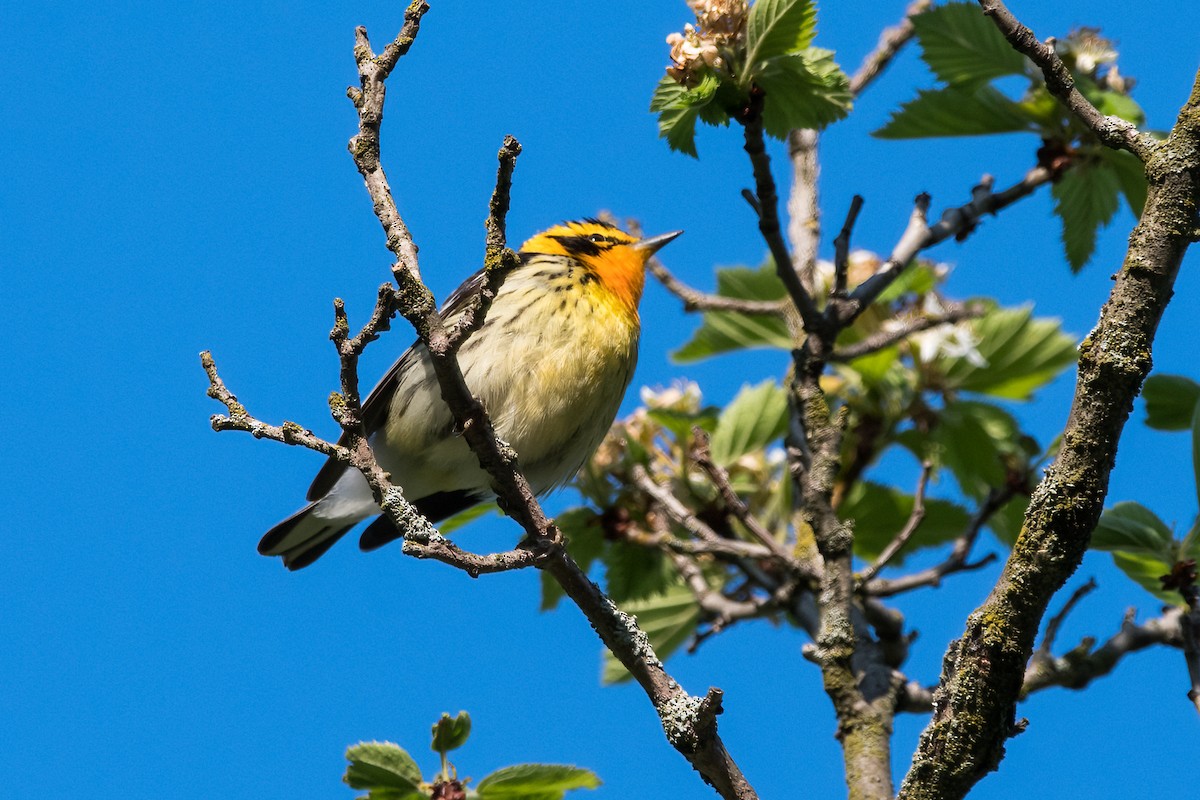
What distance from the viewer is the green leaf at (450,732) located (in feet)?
11.7

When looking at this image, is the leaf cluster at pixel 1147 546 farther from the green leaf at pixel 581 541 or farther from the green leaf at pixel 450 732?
the green leaf at pixel 581 541

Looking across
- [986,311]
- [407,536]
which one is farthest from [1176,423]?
[407,536]

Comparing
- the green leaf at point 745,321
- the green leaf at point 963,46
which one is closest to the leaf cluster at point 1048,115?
the green leaf at point 963,46

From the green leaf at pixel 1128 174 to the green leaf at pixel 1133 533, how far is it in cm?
154

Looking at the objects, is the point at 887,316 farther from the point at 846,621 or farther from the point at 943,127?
the point at 846,621

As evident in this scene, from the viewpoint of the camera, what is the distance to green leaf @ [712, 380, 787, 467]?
550cm

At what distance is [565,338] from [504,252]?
208 cm

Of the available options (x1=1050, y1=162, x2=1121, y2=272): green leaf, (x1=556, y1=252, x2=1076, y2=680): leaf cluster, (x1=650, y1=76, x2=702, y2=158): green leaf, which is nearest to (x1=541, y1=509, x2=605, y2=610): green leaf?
(x1=556, y1=252, x2=1076, y2=680): leaf cluster

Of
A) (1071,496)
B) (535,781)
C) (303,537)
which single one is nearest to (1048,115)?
(1071,496)

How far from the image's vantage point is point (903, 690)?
14.2 feet

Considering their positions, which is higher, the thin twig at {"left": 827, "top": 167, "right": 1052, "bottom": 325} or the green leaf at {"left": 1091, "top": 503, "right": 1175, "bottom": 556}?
the thin twig at {"left": 827, "top": 167, "right": 1052, "bottom": 325}

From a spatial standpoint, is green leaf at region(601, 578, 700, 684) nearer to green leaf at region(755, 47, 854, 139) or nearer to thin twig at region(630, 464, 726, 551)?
thin twig at region(630, 464, 726, 551)

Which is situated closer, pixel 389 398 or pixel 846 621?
pixel 846 621

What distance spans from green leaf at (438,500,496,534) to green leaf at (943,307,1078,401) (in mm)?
2053
